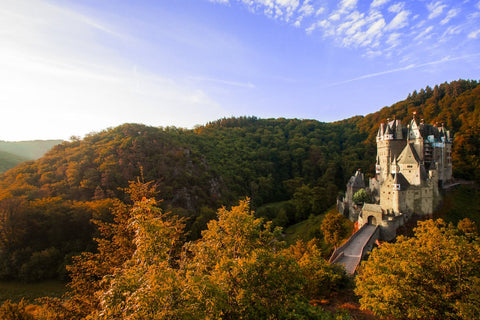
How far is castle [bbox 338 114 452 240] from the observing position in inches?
1361

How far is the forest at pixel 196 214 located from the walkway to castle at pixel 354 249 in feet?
13.7

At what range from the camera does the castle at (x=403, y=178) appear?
34.6 meters

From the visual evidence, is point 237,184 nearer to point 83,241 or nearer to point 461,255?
point 83,241

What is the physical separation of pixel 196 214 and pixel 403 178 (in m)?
44.5

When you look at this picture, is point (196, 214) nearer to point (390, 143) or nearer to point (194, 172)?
point (194, 172)

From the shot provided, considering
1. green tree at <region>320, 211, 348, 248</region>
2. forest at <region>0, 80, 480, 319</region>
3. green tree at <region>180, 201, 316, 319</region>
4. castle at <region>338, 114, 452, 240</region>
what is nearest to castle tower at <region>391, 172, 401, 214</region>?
castle at <region>338, 114, 452, 240</region>

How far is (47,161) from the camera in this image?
53.7 metres

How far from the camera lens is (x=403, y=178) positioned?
35.2m

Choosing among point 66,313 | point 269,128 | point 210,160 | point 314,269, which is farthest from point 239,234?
point 269,128

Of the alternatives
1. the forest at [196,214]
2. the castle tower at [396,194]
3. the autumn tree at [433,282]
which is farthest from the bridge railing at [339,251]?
the autumn tree at [433,282]

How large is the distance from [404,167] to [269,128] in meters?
101

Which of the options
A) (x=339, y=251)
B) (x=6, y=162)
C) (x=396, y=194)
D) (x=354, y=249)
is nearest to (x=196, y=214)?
(x=339, y=251)

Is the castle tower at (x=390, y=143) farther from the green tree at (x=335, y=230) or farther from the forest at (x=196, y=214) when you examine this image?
the green tree at (x=335, y=230)

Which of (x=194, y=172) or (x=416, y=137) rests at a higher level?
(x=416, y=137)
